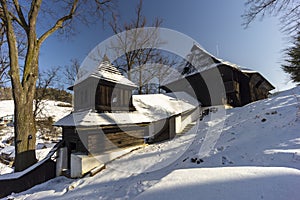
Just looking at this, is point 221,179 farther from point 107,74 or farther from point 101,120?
point 107,74

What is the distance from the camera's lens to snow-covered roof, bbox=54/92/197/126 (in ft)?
22.3

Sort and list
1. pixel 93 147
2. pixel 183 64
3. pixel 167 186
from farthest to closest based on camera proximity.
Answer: pixel 183 64
pixel 93 147
pixel 167 186

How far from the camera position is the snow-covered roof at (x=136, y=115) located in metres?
6.80

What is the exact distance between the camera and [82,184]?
540cm

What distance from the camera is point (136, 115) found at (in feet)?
30.3

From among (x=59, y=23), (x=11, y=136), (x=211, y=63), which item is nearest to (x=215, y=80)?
(x=211, y=63)

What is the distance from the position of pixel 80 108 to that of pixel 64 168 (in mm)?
3047

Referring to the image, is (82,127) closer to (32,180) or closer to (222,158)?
(32,180)

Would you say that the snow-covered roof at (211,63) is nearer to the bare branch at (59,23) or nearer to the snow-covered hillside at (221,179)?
the snow-covered hillside at (221,179)

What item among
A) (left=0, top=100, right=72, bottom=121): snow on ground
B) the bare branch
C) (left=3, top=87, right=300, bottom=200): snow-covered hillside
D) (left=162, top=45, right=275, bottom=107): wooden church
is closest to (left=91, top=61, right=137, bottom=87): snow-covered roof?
the bare branch

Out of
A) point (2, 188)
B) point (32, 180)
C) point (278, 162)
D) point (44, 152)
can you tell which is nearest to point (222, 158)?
point (278, 162)

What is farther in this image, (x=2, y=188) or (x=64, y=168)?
(x=64, y=168)

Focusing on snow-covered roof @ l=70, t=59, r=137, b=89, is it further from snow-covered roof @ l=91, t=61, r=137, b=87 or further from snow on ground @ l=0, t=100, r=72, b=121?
snow on ground @ l=0, t=100, r=72, b=121

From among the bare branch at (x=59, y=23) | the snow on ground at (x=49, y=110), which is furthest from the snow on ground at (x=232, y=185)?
the snow on ground at (x=49, y=110)
